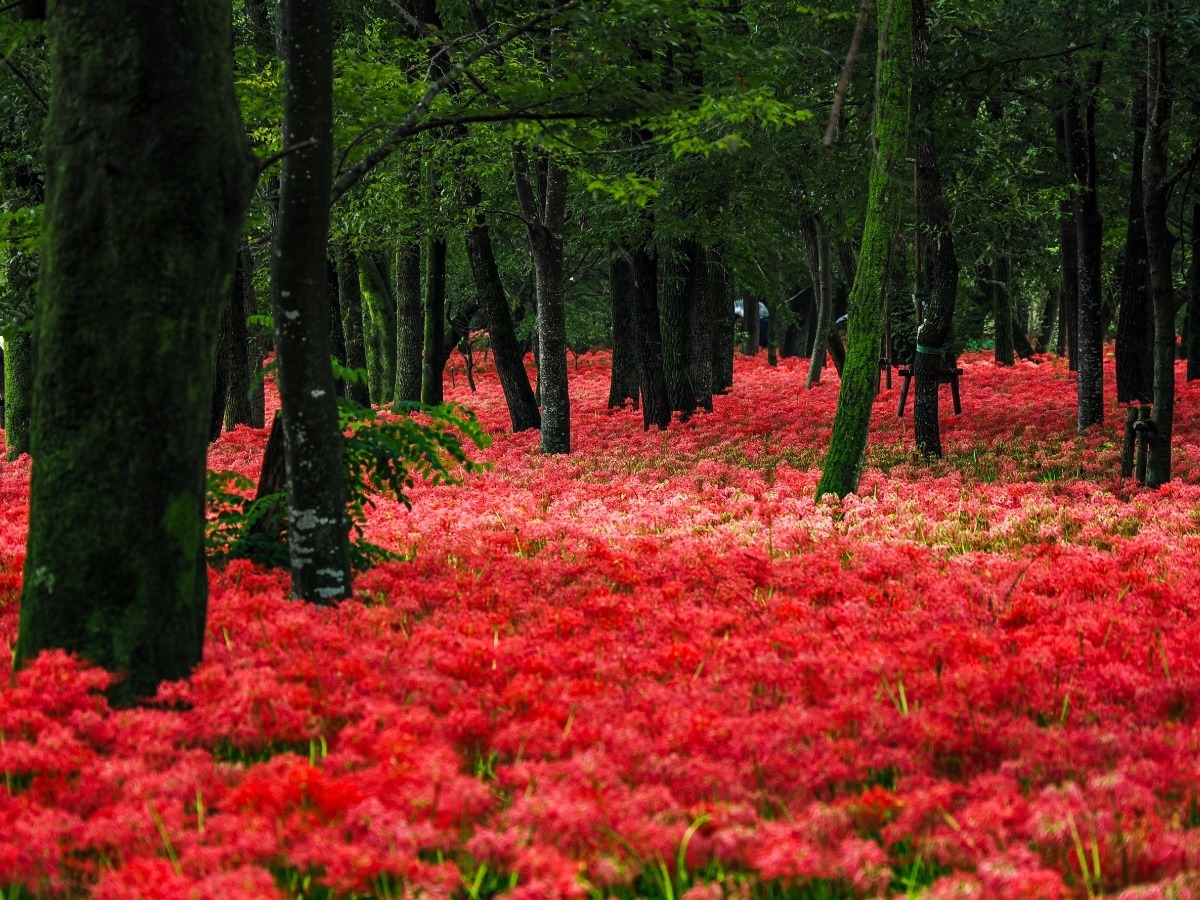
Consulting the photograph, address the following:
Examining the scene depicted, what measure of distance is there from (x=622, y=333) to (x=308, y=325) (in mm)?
17397

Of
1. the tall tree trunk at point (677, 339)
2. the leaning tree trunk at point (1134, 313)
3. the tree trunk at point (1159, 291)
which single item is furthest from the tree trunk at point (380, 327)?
the tree trunk at point (1159, 291)

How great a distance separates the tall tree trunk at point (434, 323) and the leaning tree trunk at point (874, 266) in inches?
472

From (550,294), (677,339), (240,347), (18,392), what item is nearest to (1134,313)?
(677,339)

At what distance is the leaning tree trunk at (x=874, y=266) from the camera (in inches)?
466

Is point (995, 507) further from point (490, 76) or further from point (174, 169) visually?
point (174, 169)

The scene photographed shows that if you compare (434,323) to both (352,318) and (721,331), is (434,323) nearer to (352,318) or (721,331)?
(352,318)

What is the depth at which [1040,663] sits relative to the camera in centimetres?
553

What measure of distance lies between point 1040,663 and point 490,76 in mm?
7873

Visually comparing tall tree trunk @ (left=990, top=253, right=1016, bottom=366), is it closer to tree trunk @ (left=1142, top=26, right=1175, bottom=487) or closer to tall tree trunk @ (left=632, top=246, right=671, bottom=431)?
tall tree trunk @ (left=632, top=246, right=671, bottom=431)

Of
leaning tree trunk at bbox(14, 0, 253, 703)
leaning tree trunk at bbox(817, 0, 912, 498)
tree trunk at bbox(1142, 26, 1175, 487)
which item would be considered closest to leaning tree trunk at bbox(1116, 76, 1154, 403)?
tree trunk at bbox(1142, 26, 1175, 487)

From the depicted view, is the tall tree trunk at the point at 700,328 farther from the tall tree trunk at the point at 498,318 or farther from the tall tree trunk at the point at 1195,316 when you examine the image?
the tall tree trunk at the point at 1195,316

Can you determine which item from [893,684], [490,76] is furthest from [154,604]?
[490,76]

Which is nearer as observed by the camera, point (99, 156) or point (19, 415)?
point (99, 156)

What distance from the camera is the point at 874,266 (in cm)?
1198
